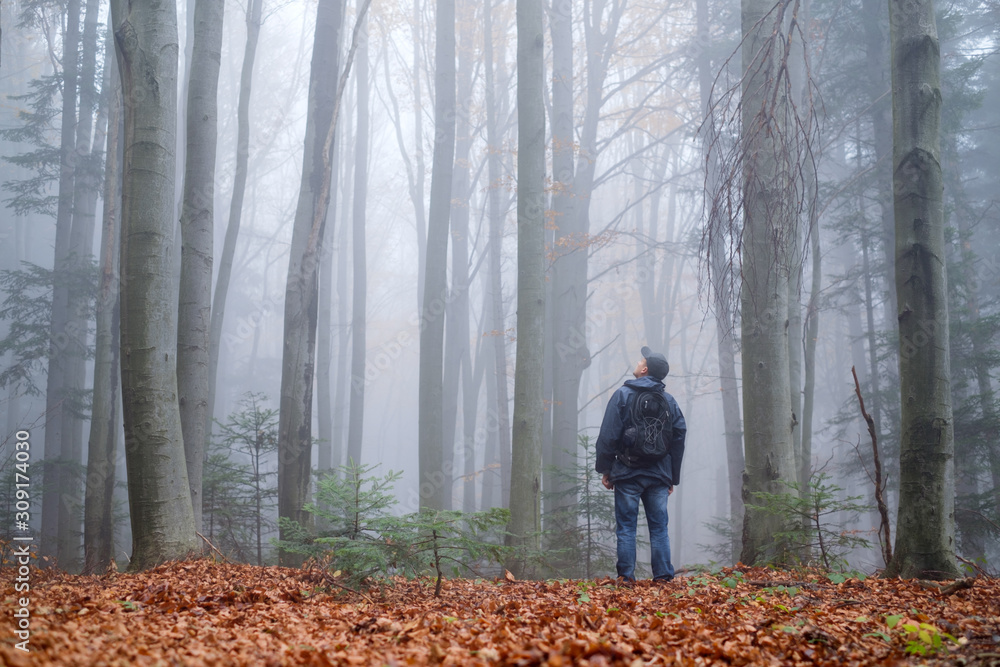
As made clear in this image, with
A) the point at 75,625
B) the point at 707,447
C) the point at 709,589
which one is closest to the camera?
the point at 75,625

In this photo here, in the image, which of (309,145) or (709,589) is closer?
(709,589)

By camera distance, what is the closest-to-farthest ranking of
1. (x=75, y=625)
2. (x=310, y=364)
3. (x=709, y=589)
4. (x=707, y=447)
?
1. (x=75, y=625)
2. (x=709, y=589)
3. (x=310, y=364)
4. (x=707, y=447)

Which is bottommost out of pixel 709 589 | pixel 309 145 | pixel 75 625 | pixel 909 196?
pixel 709 589

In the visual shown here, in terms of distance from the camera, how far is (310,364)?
830 cm

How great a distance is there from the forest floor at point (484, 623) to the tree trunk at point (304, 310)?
9.48ft

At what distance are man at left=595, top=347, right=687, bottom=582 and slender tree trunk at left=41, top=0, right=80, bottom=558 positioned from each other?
12.2 m

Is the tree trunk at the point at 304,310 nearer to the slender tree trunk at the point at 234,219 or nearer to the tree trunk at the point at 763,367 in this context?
the slender tree trunk at the point at 234,219

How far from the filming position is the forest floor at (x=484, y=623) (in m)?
2.63

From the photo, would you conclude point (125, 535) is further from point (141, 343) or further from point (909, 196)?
point (909, 196)

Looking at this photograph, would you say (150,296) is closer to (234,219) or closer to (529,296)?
(529,296)

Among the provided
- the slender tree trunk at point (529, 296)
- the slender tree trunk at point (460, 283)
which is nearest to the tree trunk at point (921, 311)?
the slender tree trunk at point (529, 296)

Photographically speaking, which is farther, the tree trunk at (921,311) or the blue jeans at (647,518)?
the blue jeans at (647,518)

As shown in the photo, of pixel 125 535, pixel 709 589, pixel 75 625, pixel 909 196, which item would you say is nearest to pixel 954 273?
pixel 909 196

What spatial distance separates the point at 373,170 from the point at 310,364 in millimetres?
32359
